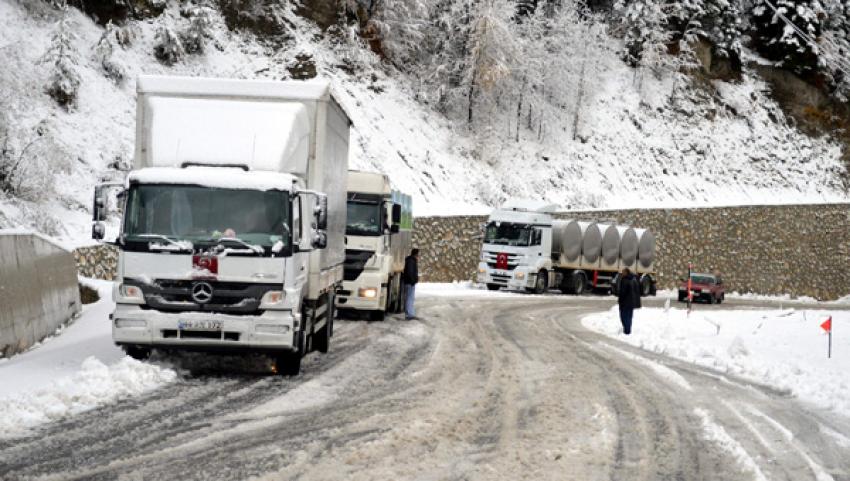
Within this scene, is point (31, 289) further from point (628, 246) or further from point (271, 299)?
point (628, 246)

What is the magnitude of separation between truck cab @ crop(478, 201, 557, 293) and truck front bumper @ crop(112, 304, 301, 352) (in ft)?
82.4

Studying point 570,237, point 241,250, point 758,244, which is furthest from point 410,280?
point 758,244

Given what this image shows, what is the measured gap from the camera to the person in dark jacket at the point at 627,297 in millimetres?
19797

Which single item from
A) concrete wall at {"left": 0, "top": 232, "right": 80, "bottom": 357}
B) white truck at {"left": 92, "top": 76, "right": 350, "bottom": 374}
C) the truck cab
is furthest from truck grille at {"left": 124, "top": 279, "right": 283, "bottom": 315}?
the truck cab

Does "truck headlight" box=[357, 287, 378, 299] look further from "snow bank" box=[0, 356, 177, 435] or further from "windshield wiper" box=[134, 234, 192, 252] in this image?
"windshield wiper" box=[134, 234, 192, 252]

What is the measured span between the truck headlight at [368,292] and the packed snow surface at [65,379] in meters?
7.24

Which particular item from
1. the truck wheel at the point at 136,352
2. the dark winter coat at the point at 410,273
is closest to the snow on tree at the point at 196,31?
the dark winter coat at the point at 410,273

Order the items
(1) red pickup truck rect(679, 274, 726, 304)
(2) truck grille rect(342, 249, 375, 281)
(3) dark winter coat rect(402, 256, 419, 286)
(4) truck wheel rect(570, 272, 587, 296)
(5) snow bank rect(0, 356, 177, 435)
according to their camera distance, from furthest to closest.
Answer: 1. (1) red pickup truck rect(679, 274, 726, 304)
2. (4) truck wheel rect(570, 272, 587, 296)
3. (3) dark winter coat rect(402, 256, 419, 286)
4. (2) truck grille rect(342, 249, 375, 281)
5. (5) snow bank rect(0, 356, 177, 435)

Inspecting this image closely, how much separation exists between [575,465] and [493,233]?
28521 mm

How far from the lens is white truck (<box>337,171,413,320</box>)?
19594 mm

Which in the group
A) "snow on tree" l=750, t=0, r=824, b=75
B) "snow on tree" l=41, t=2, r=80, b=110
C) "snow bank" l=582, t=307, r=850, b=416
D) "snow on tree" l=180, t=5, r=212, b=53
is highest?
"snow on tree" l=750, t=0, r=824, b=75

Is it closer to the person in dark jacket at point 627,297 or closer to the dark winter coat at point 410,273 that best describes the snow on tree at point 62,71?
the dark winter coat at point 410,273

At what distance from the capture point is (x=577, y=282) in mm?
38875

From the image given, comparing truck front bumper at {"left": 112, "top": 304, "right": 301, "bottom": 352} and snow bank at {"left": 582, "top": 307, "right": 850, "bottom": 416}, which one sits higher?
truck front bumper at {"left": 112, "top": 304, "right": 301, "bottom": 352}
